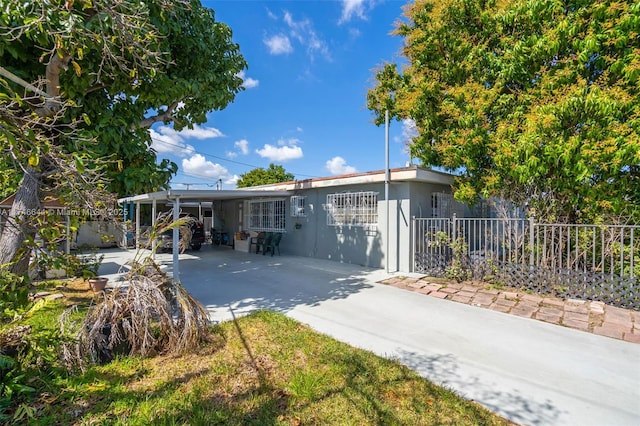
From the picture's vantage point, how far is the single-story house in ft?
31.1

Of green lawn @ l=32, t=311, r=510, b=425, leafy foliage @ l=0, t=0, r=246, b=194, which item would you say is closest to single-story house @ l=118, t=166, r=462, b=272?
leafy foliage @ l=0, t=0, r=246, b=194

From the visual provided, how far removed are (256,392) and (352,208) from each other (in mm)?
8316

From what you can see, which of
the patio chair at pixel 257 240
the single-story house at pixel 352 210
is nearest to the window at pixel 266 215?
the single-story house at pixel 352 210

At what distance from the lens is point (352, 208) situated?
436 inches

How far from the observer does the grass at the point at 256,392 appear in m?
2.83

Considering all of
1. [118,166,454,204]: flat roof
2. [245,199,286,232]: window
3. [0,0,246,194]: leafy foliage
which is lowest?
[245,199,286,232]: window

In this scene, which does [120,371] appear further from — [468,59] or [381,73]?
[381,73]

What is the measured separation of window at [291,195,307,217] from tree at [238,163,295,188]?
29524 mm

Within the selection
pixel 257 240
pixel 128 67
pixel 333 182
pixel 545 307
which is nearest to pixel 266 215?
pixel 257 240

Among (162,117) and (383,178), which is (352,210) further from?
(162,117)

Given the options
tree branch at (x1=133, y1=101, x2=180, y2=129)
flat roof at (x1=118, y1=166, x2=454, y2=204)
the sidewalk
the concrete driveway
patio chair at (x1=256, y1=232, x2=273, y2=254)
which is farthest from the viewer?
patio chair at (x1=256, y1=232, x2=273, y2=254)

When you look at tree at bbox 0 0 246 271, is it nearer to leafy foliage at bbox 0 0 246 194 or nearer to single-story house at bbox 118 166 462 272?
leafy foliage at bbox 0 0 246 194

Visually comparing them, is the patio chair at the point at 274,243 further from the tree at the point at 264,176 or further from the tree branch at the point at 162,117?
the tree at the point at 264,176

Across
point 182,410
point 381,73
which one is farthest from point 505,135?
point 182,410
